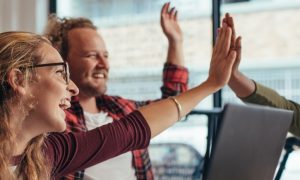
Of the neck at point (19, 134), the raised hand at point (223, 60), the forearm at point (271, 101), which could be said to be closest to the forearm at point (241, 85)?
the forearm at point (271, 101)

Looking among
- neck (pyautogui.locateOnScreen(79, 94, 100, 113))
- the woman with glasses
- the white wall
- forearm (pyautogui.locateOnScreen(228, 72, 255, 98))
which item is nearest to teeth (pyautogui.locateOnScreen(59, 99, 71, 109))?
the woman with glasses

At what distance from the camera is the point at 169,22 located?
1.78m

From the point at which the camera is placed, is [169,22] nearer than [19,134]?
No

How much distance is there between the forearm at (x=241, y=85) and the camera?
1.49m

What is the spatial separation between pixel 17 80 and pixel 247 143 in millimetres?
528

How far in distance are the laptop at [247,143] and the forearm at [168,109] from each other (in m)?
0.17

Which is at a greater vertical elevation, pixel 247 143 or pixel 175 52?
pixel 175 52

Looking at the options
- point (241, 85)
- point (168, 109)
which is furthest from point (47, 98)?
point (241, 85)

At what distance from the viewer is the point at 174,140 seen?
7.99ft

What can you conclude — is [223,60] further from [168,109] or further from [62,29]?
[62,29]

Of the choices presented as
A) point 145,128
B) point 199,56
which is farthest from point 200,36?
point 145,128

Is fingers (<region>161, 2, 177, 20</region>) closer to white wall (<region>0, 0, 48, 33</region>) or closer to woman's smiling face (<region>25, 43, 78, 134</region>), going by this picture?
woman's smiling face (<region>25, 43, 78, 134</region>)

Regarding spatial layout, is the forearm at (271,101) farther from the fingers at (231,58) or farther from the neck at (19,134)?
the neck at (19,134)

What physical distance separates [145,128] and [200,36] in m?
1.25
